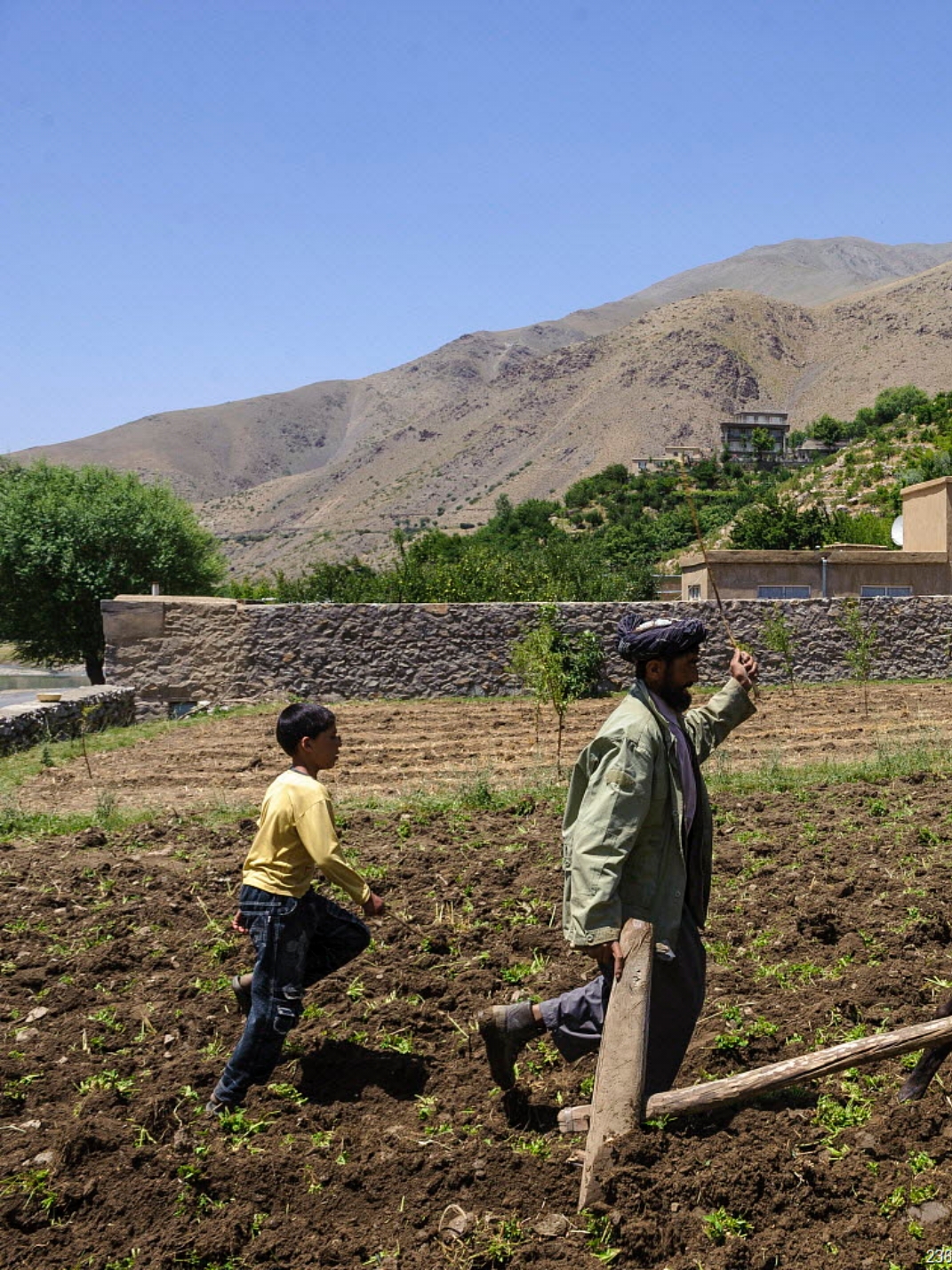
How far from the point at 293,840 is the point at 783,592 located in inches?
849

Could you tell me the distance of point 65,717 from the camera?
612 inches

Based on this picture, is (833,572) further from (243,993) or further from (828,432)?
(828,432)

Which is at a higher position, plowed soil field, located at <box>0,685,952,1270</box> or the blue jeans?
the blue jeans

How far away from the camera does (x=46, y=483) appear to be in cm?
3161

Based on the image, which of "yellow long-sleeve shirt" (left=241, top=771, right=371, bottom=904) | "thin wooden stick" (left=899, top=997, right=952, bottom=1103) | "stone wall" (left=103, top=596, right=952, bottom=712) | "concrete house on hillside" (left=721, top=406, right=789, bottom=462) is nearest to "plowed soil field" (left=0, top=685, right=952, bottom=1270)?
"thin wooden stick" (left=899, top=997, right=952, bottom=1103)

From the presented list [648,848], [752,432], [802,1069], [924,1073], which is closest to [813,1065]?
[802,1069]

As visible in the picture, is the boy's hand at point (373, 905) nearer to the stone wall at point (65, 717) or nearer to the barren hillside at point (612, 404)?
the stone wall at point (65, 717)

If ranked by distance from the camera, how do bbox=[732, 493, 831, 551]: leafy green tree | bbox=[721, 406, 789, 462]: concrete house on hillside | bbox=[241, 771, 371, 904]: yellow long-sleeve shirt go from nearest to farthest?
bbox=[241, 771, 371, 904]: yellow long-sleeve shirt → bbox=[732, 493, 831, 551]: leafy green tree → bbox=[721, 406, 789, 462]: concrete house on hillside

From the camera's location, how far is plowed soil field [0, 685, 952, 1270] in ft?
11.1

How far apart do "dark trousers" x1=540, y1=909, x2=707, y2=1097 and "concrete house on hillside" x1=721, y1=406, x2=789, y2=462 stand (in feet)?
310

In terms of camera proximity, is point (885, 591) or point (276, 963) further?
point (885, 591)

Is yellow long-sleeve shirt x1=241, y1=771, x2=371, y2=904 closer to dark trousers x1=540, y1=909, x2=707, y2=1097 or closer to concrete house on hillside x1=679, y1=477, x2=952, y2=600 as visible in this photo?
dark trousers x1=540, y1=909, x2=707, y2=1097

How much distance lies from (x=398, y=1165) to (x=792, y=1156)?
1.30 meters

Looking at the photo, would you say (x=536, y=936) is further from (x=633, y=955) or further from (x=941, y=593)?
(x=941, y=593)
